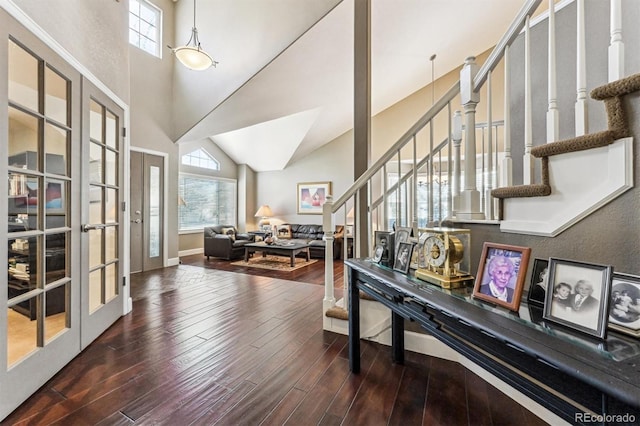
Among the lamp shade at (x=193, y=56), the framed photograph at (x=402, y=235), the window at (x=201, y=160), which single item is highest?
the lamp shade at (x=193, y=56)

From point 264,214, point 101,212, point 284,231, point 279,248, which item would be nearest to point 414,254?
point 101,212

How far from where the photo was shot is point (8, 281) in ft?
4.91

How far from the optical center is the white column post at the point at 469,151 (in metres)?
1.54

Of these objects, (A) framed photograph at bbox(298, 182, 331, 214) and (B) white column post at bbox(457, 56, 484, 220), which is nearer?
(B) white column post at bbox(457, 56, 484, 220)

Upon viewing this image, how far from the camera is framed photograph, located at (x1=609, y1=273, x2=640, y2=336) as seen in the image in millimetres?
719

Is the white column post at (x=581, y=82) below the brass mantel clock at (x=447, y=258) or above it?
above

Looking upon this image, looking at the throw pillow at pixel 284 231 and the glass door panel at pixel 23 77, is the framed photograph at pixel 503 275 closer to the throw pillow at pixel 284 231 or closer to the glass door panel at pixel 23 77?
the glass door panel at pixel 23 77

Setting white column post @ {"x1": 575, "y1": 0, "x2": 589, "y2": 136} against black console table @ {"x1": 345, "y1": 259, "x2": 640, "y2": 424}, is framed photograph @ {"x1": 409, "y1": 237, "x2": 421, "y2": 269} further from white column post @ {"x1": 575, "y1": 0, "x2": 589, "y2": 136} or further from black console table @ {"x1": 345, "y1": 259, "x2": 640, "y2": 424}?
white column post @ {"x1": 575, "y1": 0, "x2": 589, "y2": 136}

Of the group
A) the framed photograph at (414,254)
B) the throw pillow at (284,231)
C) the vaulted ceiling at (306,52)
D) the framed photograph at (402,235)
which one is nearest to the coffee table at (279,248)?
the throw pillow at (284,231)

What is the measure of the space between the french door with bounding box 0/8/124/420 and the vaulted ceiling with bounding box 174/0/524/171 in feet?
7.65

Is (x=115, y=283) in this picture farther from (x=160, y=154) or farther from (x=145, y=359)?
(x=160, y=154)

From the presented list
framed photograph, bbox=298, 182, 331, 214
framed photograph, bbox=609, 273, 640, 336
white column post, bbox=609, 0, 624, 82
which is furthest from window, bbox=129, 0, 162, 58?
framed photograph, bbox=609, 273, 640, 336

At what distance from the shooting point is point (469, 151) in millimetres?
1604

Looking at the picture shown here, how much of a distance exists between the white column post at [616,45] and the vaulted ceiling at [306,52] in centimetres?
309
